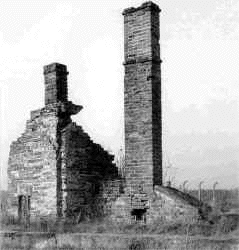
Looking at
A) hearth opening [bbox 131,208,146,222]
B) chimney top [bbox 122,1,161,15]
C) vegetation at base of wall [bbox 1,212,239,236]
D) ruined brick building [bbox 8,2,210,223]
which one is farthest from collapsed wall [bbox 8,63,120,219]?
chimney top [bbox 122,1,161,15]

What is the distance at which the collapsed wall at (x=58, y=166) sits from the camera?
40.8 ft

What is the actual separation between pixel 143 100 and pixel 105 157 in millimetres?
2416

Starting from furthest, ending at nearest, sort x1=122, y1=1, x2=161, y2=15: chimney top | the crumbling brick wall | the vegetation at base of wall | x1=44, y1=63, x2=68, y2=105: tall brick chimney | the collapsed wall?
x1=44, y1=63, x2=68, y2=105: tall brick chimney, the collapsed wall, the crumbling brick wall, x1=122, y1=1, x2=161, y2=15: chimney top, the vegetation at base of wall

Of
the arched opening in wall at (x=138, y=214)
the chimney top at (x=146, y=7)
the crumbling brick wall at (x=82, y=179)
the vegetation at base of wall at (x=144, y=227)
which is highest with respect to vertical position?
the chimney top at (x=146, y=7)

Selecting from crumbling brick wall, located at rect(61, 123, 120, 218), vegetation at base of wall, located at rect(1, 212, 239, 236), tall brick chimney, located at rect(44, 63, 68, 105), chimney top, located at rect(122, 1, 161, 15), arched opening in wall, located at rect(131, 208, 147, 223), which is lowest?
vegetation at base of wall, located at rect(1, 212, 239, 236)

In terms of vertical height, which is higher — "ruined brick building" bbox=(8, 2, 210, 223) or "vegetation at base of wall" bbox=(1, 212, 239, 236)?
"ruined brick building" bbox=(8, 2, 210, 223)

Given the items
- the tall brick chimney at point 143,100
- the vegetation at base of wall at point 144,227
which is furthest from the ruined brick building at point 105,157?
the vegetation at base of wall at point 144,227

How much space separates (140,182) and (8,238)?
3.01 meters

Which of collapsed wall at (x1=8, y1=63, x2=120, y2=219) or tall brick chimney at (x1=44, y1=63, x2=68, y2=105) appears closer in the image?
collapsed wall at (x1=8, y1=63, x2=120, y2=219)

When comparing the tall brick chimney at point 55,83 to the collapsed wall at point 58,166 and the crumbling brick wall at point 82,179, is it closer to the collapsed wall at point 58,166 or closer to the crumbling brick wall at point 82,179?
the collapsed wall at point 58,166

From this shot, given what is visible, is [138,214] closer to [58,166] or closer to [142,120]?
[142,120]

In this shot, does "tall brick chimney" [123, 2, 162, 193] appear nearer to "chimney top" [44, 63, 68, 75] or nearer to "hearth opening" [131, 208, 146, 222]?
"hearth opening" [131, 208, 146, 222]

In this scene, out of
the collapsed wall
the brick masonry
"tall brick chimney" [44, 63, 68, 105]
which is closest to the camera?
the brick masonry

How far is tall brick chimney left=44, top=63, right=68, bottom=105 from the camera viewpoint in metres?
13.3
